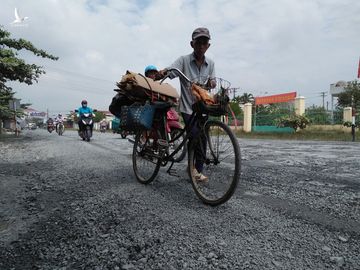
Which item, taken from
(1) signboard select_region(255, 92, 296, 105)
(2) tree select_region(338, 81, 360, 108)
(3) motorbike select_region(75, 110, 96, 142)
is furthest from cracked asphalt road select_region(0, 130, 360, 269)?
(1) signboard select_region(255, 92, 296, 105)

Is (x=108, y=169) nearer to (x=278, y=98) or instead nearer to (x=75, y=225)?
(x=75, y=225)

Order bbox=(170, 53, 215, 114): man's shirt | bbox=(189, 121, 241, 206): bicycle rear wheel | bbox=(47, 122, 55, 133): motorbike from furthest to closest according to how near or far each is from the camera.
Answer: bbox=(47, 122, 55, 133): motorbike, bbox=(170, 53, 215, 114): man's shirt, bbox=(189, 121, 241, 206): bicycle rear wheel

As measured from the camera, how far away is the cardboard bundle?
377cm

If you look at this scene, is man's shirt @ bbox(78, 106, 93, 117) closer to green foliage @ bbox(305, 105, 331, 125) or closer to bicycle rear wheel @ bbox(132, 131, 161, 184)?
bicycle rear wheel @ bbox(132, 131, 161, 184)

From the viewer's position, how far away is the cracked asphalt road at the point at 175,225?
1.94 m

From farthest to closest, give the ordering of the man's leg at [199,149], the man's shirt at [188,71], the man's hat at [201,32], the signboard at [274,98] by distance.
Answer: the signboard at [274,98], the man's shirt at [188,71], the man's hat at [201,32], the man's leg at [199,149]

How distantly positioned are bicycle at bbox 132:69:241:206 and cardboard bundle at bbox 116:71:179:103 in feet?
0.37

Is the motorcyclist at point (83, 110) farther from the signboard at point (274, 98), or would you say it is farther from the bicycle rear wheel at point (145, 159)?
the signboard at point (274, 98)

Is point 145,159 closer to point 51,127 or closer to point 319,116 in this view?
point 319,116

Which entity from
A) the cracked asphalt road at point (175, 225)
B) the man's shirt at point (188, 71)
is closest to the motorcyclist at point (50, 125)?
the cracked asphalt road at point (175, 225)

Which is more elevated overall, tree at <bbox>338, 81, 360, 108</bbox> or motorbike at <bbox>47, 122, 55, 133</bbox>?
tree at <bbox>338, 81, 360, 108</bbox>

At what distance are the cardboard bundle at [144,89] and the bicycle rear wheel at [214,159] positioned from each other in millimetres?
867

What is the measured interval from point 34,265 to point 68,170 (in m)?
3.28

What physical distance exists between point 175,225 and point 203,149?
106cm
